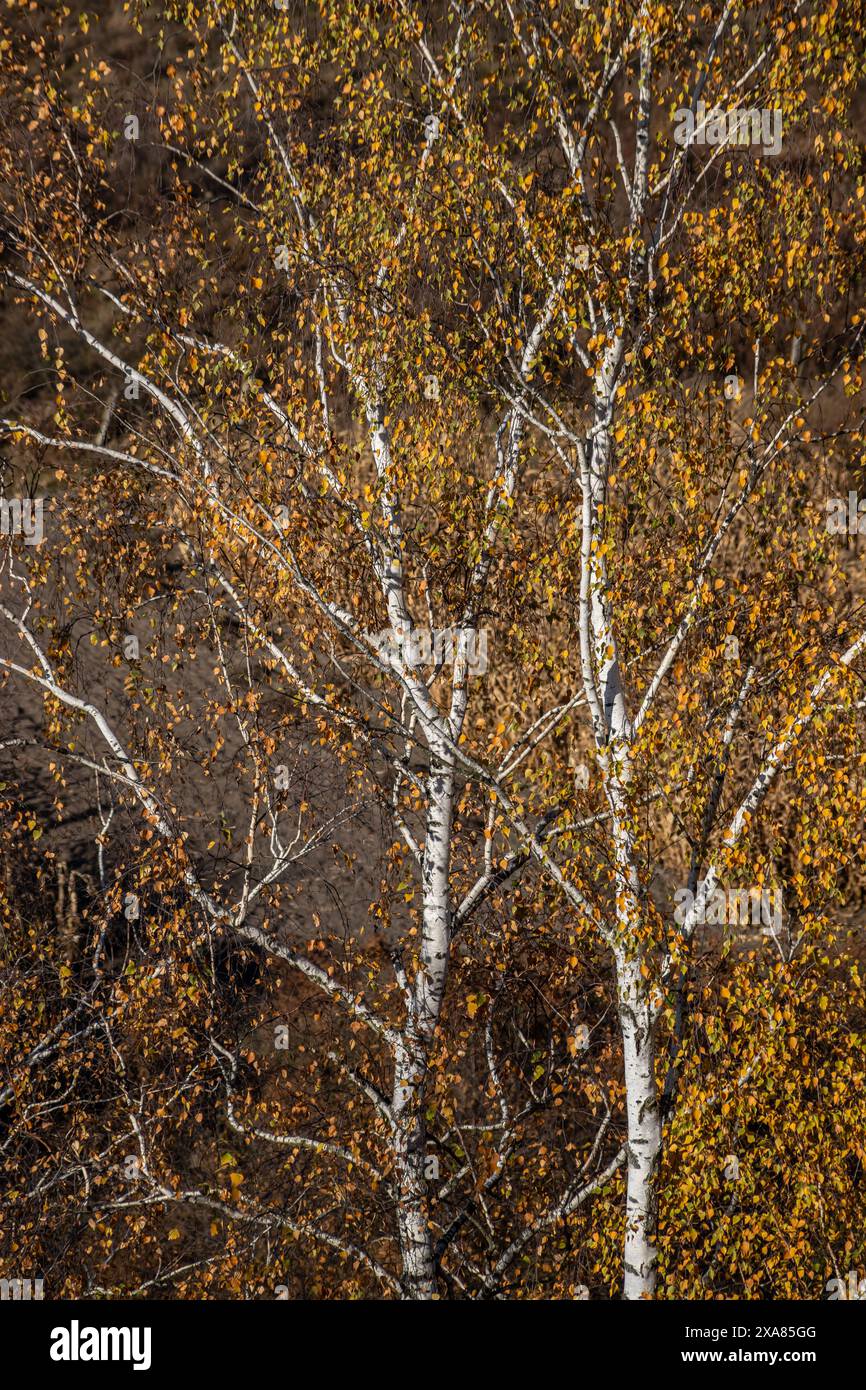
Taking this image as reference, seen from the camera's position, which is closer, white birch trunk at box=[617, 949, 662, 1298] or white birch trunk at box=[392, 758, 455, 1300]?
white birch trunk at box=[617, 949, 662, 1298]

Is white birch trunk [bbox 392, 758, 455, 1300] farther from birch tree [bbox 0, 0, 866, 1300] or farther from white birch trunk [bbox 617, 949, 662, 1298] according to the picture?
white birch trunk [bbox 617, 949, 662, 1298]

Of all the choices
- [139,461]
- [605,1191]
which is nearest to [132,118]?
[139,461]

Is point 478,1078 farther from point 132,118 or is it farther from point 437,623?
point 132,118

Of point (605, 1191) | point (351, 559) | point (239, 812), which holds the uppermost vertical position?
point (351, 559)

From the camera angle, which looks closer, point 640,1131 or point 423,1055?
point 640,1131

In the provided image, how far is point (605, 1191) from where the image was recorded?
934 centimetres

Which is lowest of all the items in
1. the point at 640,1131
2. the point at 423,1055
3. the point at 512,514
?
the point at 640,1131

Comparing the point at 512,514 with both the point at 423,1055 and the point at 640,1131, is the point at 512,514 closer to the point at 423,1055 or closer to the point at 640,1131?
the point at 423,1055

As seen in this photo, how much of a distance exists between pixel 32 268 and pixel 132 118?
2.43m

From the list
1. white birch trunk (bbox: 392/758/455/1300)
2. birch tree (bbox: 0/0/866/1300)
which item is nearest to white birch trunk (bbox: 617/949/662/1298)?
birch tree (bbox: 0/0/866/1300)

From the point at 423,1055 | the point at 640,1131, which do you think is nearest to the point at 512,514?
the point at 423,1055

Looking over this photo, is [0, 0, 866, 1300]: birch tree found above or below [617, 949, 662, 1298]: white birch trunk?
above

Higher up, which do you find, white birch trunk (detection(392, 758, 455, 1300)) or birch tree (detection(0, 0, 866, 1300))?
birch tree (detection(0, 0, 866, 1300))

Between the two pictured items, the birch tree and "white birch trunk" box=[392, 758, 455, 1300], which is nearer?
the birch tree
